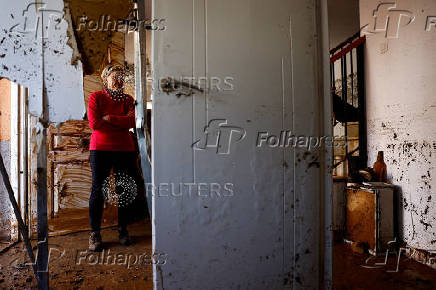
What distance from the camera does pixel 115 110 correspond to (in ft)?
8.32

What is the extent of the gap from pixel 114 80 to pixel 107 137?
498 millimetres

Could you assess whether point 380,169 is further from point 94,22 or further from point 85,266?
point 94,22

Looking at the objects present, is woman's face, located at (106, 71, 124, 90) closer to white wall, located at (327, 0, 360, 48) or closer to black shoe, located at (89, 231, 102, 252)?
black shoe, located at (89, 231, 102, 252)

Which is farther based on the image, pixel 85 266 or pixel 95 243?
pixel 95 243

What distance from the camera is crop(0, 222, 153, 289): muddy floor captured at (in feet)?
6.13

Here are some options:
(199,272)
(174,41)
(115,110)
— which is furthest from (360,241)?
(115,110)

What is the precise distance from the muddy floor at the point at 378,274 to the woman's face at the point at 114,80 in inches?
88.9

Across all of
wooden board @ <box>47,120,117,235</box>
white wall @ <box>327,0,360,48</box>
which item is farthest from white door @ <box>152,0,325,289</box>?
white wall @ <box>327,0,360,48</box>

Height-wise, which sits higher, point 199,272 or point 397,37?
point 397,37

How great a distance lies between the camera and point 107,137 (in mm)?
2467

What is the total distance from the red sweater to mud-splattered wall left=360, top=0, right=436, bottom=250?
2.31 m

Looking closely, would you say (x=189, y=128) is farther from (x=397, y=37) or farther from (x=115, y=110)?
(x=397, y=37)

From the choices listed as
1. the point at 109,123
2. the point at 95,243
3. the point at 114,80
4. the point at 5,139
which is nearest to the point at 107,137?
the point at 109,123

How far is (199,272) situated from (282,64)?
115 centimetres
